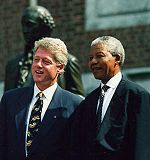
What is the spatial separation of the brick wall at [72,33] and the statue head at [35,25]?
488 cm

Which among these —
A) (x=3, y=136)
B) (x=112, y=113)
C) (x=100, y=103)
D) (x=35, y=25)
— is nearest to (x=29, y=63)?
(x=35, y=25)

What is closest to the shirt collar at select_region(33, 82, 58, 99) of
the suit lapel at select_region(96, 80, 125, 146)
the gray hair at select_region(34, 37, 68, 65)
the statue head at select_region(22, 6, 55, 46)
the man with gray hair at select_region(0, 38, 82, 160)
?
the man with gray hair at select_region(0, 38, 82, 160)

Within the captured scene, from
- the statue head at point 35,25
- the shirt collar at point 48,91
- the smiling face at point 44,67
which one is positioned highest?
the statue head at point 35,25

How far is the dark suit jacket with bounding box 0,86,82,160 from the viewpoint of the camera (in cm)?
559

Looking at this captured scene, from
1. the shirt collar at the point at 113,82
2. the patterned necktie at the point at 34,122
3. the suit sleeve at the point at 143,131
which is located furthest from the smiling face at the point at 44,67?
the suit sleeve at the point at 143,131

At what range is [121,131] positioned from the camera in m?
5.34

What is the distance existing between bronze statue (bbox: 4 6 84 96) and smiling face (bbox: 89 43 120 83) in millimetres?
1625

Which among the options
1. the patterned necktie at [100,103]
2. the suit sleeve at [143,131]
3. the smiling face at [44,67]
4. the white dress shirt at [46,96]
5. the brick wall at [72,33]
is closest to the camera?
the suit sleeve at [143,131]

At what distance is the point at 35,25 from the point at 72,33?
17.7 ft

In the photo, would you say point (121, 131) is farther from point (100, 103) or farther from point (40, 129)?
point (40, 129)

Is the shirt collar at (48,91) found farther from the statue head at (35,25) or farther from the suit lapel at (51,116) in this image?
the statue head at (35,25)

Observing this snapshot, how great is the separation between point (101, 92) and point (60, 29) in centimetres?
715

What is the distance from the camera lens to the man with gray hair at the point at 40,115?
5.59 m

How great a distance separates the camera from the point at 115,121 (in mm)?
5391
